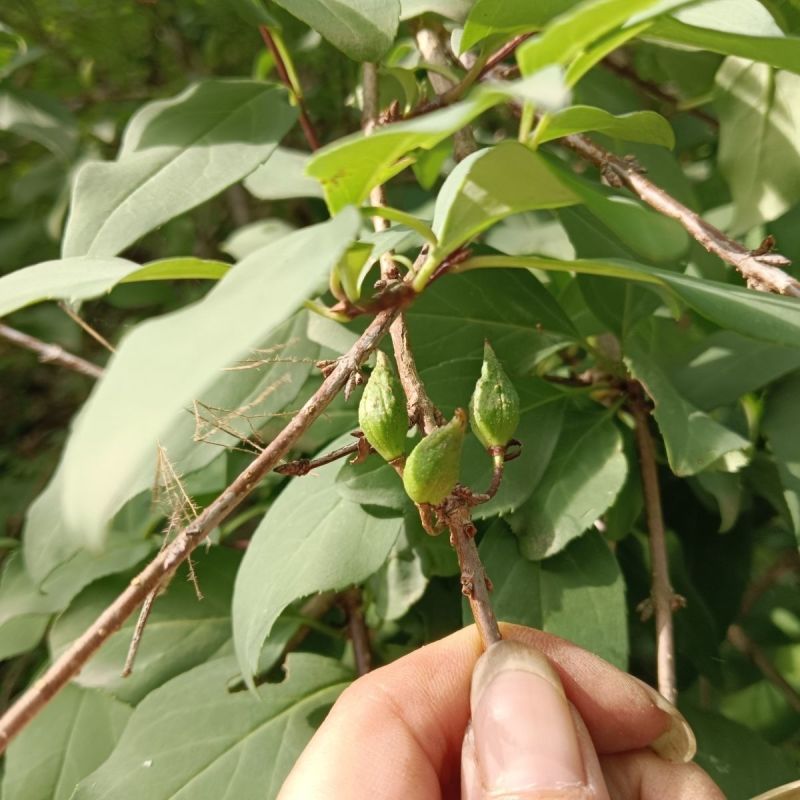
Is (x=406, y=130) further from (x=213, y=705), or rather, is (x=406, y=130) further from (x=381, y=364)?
(x=213, y=705)

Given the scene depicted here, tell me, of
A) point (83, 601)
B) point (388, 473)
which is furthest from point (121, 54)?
point (388, 473)

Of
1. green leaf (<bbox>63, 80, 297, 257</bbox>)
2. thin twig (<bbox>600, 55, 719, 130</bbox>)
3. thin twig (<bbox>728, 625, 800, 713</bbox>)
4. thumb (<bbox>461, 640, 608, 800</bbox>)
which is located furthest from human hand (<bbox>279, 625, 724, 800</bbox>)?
thin twig (<bbox>600, 55, 719, 130</bbox>)

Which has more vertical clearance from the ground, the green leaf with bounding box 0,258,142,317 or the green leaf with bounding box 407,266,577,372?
the green leaf with bounding box 0,258,142,317

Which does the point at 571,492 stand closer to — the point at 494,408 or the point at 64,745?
the point at 494,408

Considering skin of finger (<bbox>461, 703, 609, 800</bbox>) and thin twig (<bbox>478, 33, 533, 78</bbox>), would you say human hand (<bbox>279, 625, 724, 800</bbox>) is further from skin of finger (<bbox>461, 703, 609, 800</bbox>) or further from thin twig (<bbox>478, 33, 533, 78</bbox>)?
thin twig (<bbox>478, 33, 533, 78</bbox>)

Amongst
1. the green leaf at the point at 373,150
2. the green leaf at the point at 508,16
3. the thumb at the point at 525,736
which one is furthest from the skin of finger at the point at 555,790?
the green leaf at the point at 508,16

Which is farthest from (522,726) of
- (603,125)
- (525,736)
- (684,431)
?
(603,125)
